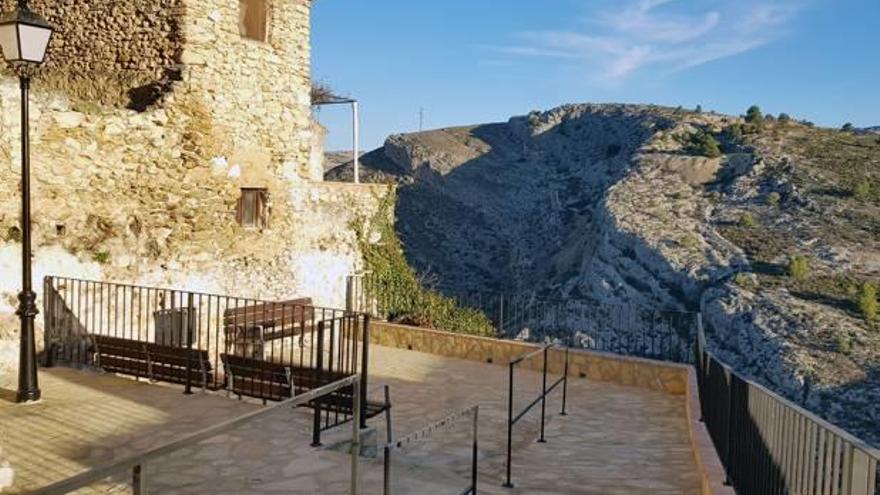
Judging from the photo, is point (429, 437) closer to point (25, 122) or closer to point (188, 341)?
point (188, 341)

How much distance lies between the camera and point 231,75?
453 inches

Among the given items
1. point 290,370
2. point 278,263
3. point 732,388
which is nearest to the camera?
point 732,388

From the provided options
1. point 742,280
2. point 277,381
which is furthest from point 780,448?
point 742,280

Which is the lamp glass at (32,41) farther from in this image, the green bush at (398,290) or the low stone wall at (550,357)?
the green bush at (398,290)

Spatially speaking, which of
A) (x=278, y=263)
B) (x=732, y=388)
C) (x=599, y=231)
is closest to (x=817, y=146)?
(x=599, y=231)

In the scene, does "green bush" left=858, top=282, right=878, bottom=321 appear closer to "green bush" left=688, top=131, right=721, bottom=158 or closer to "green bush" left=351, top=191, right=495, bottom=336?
"green bush" left=688, top=131, right=721, bottom=158

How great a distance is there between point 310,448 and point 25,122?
446cm

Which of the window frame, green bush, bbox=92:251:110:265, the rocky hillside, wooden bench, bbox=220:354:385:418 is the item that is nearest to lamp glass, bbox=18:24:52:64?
green bush, bbox=92:251:110:265

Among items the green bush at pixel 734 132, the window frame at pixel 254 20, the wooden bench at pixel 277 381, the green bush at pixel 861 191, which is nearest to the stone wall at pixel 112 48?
the window frame at pixel 254 20

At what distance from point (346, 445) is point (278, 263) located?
691cm

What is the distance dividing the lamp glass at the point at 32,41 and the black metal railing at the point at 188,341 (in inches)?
118

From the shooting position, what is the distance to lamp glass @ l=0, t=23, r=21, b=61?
22.1 ft

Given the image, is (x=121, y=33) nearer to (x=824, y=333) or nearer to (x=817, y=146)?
(x=824, y=333)

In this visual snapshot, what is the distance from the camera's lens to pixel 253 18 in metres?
12.0
